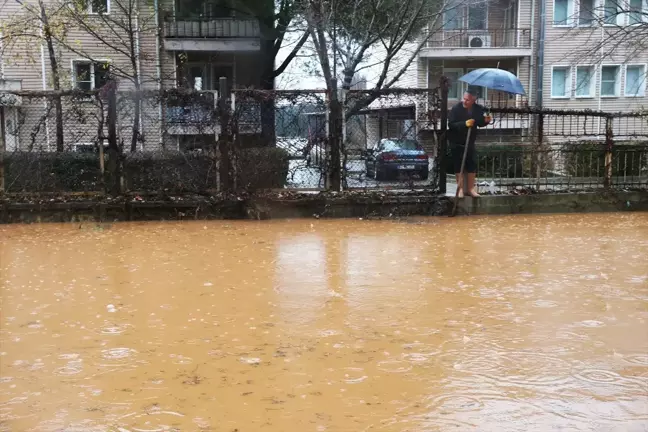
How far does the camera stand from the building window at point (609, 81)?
29.7 metres

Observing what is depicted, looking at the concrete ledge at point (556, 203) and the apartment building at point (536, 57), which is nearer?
the concrete ledge at point (556, 203)

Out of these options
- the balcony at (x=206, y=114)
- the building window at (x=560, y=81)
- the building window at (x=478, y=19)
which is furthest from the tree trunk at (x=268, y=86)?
the building window at (x=560, y=81)

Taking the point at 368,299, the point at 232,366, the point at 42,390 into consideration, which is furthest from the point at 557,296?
the point at 42,390

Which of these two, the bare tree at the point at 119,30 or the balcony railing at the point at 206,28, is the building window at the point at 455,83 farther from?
the bare tree at the point at 119,30

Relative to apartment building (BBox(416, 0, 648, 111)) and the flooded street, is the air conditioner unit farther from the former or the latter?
the flooded street

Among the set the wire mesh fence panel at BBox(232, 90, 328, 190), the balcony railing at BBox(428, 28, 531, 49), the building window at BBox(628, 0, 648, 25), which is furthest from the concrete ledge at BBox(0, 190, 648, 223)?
the balcony railing at BBox(428, 28, 531, 49)

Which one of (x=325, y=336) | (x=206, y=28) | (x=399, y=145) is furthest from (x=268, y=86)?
(x=325, y=336)

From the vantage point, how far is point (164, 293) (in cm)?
633

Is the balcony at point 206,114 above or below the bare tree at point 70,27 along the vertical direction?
below

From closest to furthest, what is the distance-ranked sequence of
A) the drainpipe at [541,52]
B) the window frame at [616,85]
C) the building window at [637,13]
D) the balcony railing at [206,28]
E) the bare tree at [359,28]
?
the building window at [637,13], the bare tree at [359,28], the balcony railing at [206,28], the drainpipe at [541,52], the window frame at [616,85]

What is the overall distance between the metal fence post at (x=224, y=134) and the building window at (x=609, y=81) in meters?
23.9

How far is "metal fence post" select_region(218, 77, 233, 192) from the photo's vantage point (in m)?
11.4

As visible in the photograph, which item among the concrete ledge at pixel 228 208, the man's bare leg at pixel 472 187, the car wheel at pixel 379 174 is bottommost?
the concrete ledge at pixel 228 208

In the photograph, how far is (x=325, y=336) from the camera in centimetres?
492
